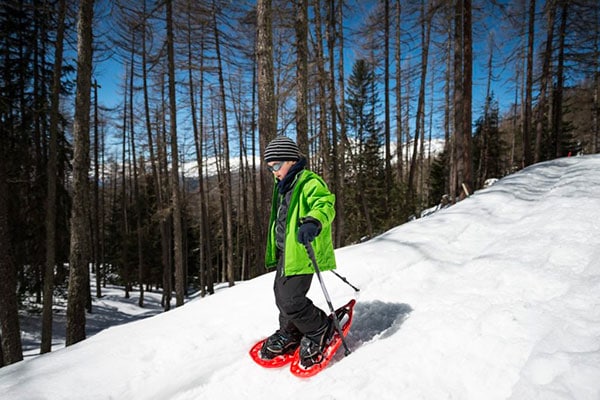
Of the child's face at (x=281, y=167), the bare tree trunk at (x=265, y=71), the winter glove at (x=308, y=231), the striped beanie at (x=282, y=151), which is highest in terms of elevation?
the bare tree trunk at (x=265, y=71)

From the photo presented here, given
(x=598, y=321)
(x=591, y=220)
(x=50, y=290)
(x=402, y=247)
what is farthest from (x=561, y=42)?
(x=50, y=290)

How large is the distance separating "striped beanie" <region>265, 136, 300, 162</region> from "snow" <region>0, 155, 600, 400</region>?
1775 millimetres

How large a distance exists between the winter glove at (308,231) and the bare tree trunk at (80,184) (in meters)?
6.27

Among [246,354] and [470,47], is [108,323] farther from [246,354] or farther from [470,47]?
[470,47]

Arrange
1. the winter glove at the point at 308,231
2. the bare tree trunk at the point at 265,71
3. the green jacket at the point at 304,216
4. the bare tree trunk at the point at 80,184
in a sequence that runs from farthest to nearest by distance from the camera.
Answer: the bare tree trunk at the point at 80,184 → the bare tree trunk at the point at 265,71 → the green jacket at the point at 304,216 → the winter glove at the point at 308,231

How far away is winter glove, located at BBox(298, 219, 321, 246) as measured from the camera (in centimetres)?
217

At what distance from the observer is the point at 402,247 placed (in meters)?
4.49

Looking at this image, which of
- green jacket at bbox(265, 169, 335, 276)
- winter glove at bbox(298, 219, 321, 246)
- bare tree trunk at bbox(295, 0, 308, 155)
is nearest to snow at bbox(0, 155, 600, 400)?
green jacket at bbox(265, 169, 335, 276)

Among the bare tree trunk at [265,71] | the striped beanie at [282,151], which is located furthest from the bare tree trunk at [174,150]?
the striped beanie at [282,151]

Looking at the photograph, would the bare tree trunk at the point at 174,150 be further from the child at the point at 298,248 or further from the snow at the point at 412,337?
the child at the point at 298,248

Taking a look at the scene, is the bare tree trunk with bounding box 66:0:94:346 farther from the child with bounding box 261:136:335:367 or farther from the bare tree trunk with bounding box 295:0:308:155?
the child with bounding box 261:136:335:367

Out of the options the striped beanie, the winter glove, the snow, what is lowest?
the snow

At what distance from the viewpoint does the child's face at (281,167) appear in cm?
262

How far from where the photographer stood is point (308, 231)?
2.18 meters
